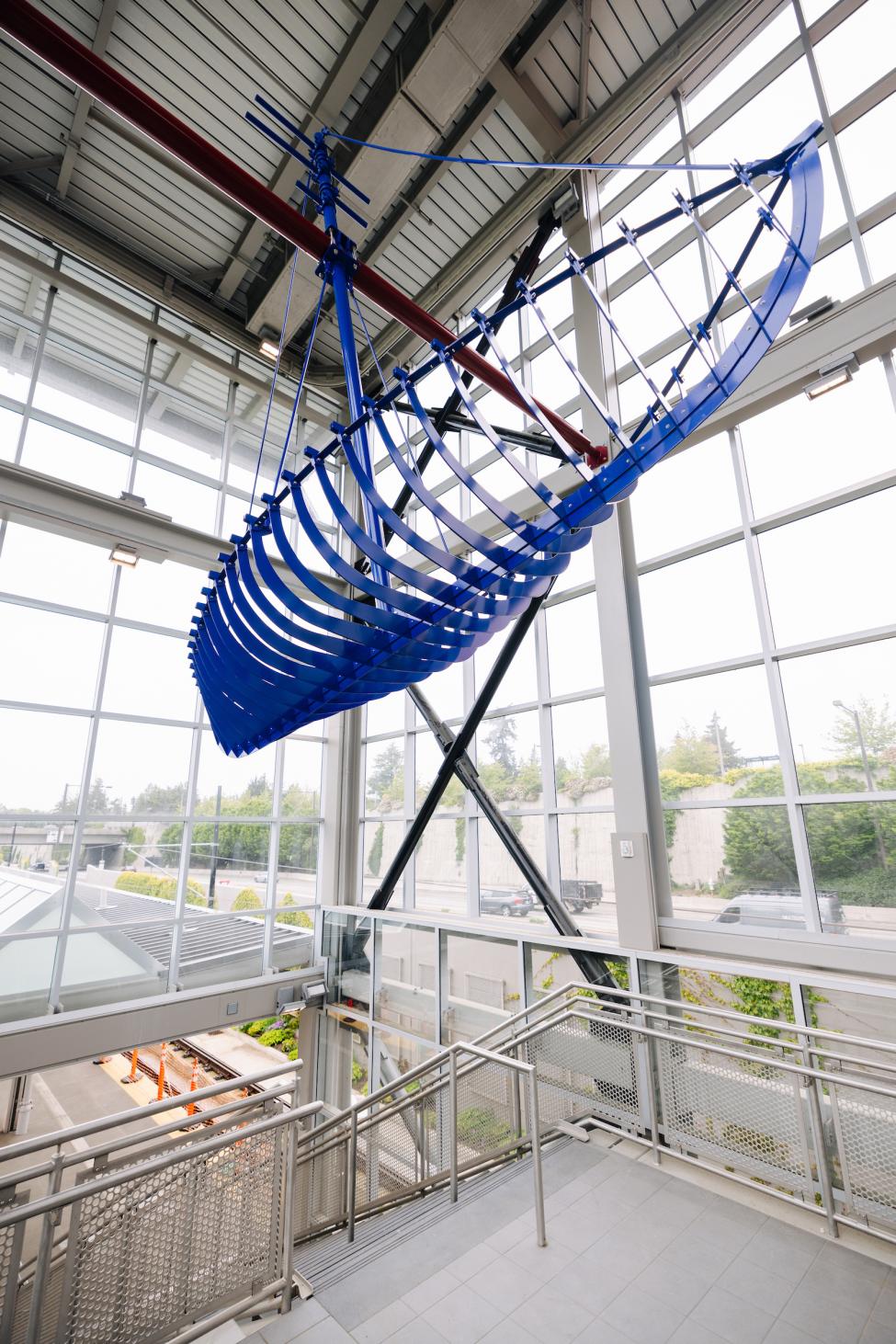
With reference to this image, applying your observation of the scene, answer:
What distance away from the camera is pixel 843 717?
5.16 m

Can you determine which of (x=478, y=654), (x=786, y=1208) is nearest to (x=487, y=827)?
(x=478, y=654)

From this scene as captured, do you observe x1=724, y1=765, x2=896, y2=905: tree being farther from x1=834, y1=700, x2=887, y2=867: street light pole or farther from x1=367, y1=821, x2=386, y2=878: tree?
x1=367, y1=821, x2=386, y2=878: tree

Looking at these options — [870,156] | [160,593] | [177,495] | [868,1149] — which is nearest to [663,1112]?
[868,1149]

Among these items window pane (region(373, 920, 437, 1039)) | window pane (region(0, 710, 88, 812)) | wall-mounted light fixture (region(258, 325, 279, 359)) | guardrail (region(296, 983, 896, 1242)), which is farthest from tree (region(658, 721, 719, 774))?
wall-mounted light fixture (region(258, 325, 279, 359))

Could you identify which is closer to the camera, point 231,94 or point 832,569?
point 832,569

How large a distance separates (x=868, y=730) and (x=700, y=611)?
→ 1.82m

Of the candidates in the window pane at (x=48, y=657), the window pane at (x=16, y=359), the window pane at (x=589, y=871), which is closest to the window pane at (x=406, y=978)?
the window pane at (x=589, y=871)

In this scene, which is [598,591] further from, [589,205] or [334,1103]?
[334,1103]

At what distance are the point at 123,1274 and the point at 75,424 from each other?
30.2ft

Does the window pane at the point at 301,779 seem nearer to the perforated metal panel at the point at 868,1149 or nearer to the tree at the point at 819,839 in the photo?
the tree at the point at 819,839

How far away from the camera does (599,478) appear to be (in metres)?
2.31

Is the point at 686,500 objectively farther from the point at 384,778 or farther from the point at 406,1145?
the point at 406,1145

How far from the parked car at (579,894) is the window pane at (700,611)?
244 centimetres

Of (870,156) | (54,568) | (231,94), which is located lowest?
(54,568)
